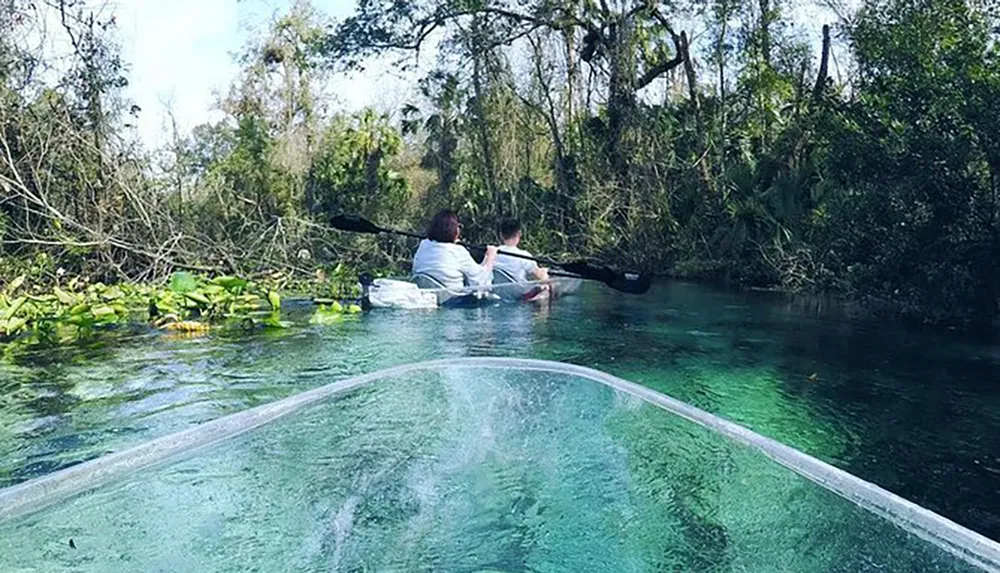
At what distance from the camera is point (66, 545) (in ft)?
8.13

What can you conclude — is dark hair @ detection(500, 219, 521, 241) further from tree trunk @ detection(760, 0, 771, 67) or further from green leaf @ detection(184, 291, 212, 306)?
tree trunk @ detection(760, 0, 771, 67)

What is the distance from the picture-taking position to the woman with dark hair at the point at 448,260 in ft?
31.8

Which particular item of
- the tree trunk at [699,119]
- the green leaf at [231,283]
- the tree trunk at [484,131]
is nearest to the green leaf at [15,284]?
the green leaf at [231,283]

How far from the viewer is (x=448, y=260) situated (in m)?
9.70

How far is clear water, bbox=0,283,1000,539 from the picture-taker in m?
4.35

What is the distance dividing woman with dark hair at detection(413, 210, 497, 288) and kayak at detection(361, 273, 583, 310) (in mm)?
96

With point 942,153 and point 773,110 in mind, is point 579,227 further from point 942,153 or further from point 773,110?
point 942,153

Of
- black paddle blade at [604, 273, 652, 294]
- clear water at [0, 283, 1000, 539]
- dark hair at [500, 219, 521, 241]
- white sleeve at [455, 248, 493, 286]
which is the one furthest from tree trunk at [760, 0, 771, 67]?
black paddle blade at [604, 273, 652, 294]

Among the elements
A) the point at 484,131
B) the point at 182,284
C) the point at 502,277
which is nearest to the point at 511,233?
the point at 502,277

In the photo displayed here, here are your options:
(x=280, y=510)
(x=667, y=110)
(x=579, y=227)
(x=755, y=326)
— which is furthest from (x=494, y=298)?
(x=667, y=110)

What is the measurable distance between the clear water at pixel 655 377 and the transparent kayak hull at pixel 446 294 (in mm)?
244

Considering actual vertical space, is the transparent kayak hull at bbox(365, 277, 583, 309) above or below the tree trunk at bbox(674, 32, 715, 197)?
below

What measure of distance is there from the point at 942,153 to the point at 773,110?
834cm

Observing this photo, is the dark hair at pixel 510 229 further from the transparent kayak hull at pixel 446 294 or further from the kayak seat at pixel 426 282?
the kayak seat at pixel 426 282
